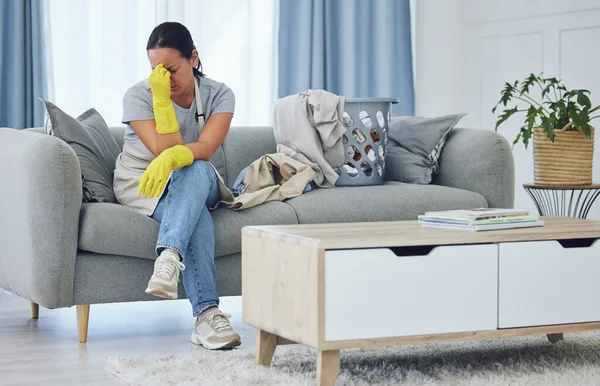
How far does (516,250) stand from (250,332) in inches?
38.5

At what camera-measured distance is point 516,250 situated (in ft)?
7.30

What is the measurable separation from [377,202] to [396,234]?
1.01 meters

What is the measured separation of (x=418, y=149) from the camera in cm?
358

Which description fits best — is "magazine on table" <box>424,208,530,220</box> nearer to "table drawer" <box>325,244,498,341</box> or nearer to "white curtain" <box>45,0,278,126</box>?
"table drawer" <box>325,244,498,341</box>

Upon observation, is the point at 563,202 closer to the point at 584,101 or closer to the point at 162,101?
the point at 584,101

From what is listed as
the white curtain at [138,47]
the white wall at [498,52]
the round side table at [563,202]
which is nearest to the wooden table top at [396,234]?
the round side table at [563,202]

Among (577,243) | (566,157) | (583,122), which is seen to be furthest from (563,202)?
(577,243)

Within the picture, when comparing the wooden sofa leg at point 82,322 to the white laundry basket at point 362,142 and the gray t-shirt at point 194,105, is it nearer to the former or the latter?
the gray t-shirt at point 194,105

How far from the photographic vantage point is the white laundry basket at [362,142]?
3479mm

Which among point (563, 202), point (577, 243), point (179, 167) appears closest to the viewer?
point (577, 243)

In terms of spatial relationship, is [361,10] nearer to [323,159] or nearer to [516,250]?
[323,159]

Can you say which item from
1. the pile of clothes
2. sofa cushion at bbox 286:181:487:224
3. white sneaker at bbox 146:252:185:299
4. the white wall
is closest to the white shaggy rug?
white sneaker at bbox 146:252:185:299

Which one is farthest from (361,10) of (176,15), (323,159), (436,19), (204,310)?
(204,310)

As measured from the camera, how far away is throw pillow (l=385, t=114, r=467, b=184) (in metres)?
3.54
